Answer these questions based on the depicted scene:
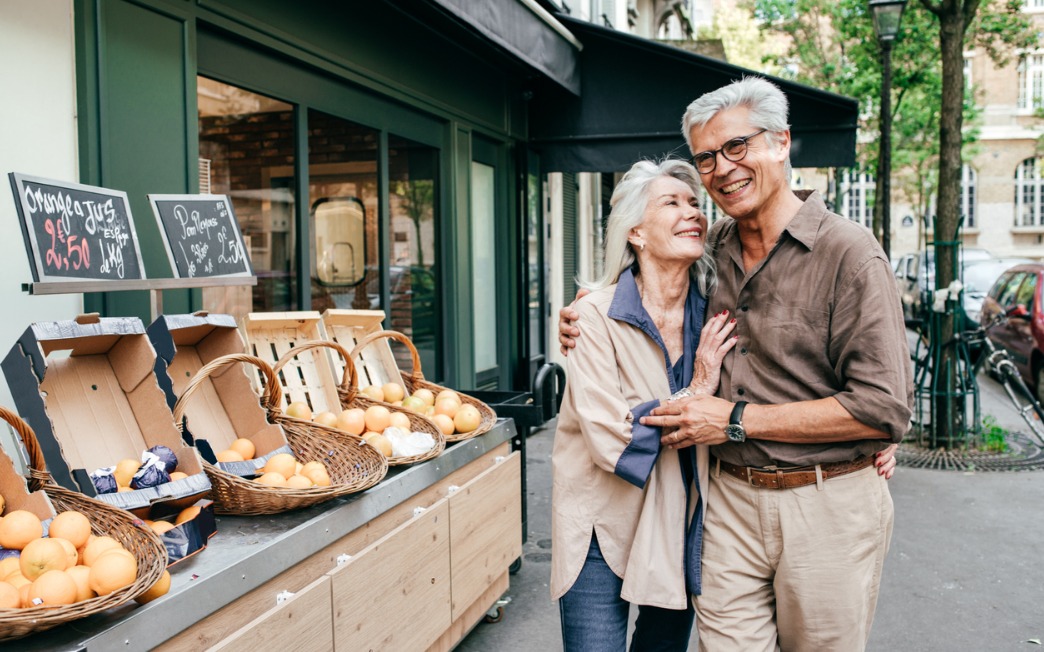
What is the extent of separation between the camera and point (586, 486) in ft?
8.14

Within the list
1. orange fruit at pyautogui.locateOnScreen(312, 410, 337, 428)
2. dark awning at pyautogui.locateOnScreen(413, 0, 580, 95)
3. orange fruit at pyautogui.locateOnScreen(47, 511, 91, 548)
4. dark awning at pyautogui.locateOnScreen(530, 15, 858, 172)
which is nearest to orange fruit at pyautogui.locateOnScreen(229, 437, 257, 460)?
orange fruit at pyautogui.locateOnScreen(312, 410, 337, 428)

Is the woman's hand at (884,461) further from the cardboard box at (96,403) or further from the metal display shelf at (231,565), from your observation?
the cardboard box at (96,403)

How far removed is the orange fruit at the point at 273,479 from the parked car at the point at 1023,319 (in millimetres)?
9510

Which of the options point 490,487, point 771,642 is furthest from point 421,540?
point 771,642

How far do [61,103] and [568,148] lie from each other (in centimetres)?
492

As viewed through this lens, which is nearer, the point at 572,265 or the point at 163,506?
the point at 163,506

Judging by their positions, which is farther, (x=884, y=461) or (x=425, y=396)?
(x=425, y=396)

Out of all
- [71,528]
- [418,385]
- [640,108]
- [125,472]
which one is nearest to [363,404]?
[418,385]

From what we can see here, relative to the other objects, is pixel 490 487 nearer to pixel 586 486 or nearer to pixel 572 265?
pixel 586 486

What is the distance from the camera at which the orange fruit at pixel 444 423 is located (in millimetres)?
3816

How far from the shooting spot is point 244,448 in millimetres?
2998

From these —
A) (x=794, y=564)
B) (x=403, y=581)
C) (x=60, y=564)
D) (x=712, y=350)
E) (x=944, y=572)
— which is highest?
(x=712, y=350)

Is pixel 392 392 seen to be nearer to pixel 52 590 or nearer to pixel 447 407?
pixel 447 407

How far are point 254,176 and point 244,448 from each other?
2.17 metres
